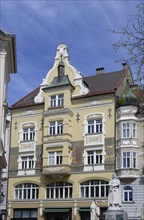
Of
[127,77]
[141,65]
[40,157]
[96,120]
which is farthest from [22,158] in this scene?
[141,65]

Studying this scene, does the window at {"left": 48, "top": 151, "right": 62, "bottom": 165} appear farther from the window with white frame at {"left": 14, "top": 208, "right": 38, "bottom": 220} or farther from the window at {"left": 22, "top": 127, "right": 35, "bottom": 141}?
the window with white frame at {"left": 14, "top": 208, "right": 38, "bottom": 220}

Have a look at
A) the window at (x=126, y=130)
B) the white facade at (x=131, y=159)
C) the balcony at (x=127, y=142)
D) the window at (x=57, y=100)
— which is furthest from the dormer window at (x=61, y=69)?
the balcony at (x=127, y=142)

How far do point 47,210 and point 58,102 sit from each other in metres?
10.1

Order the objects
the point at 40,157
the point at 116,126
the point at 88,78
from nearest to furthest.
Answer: the point at 116,126 < the point at 40,157 < the point at 88,78

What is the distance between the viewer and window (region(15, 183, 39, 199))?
40312mm

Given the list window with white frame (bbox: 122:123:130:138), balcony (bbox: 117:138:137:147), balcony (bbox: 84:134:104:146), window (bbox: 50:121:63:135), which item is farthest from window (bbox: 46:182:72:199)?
window with white frame (bbox: 122:123:130:138)

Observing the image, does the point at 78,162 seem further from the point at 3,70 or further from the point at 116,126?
the point at 3,70

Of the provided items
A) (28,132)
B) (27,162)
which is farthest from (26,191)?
(28,132)

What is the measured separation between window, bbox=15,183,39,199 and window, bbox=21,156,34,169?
1.72 metres

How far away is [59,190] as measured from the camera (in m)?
39.1

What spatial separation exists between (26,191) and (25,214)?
2.14 meters

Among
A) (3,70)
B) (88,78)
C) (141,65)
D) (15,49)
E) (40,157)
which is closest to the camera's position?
(141,65)

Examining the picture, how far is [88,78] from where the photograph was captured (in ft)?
150

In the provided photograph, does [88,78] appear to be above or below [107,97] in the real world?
above
